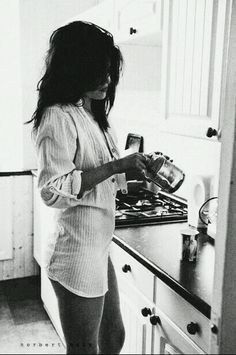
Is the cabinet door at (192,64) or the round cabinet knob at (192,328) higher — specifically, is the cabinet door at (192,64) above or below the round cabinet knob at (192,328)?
above

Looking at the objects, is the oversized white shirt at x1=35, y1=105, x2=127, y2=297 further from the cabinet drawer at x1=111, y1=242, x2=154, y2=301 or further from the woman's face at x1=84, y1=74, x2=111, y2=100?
the cabinet drawer at x1=111, y1=242, x2=154, y2=301

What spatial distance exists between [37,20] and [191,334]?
1506mm

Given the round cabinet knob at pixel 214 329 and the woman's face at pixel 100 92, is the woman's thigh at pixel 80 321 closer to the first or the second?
the round cabinet knob at pixel 214 329

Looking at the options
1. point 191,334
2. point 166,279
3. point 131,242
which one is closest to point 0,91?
point 131,242

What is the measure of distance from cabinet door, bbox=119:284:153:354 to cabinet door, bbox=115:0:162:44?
0.96m

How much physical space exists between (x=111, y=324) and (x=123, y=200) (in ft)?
3.63

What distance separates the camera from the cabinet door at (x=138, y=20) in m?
1.45

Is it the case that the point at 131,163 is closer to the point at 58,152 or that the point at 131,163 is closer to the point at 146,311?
the point at 58,152

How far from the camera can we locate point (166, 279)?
3.44 ft

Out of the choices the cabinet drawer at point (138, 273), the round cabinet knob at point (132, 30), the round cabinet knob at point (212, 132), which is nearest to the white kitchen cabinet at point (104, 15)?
the round cabinet knob at point (132, 30)

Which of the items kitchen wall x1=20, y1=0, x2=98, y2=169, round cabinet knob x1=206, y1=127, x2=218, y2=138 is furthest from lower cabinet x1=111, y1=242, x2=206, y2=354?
kitchen wall x1=20, y1=0, x2=98, y2=169

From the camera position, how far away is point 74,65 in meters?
0.71

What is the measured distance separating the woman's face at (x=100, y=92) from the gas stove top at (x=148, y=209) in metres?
Result: 0.76

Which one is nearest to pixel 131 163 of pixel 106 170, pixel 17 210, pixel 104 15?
pixel 106 170
